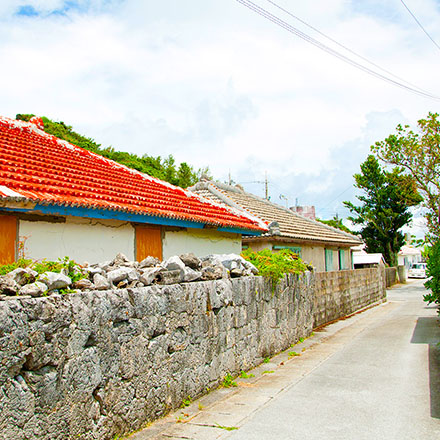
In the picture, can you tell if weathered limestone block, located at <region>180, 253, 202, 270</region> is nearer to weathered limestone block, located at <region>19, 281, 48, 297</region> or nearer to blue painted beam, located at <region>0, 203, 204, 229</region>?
blue painted beam, located at <region>0, 203, 204, 229</region>

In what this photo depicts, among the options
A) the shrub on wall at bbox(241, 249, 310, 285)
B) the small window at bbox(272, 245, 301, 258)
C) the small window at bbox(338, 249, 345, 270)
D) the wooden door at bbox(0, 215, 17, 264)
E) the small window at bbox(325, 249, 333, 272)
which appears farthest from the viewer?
the small window at bbox(338, 249, 345, 270)

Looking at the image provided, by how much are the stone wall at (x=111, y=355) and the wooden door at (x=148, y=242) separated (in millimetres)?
2473

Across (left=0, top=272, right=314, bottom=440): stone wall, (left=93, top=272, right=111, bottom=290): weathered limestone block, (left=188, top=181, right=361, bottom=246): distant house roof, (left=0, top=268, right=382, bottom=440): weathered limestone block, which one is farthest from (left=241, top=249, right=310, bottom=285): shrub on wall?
(left=188, top=181, right=361, bottom=246): distant house roof

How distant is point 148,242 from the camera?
9.87 metres

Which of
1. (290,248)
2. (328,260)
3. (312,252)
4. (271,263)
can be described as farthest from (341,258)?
(271,263)

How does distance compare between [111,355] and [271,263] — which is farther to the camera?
[271,263]

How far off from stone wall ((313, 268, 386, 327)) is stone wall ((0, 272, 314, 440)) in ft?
21.3

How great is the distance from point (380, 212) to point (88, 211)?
3903 centimetres

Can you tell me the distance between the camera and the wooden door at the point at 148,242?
9.54 m

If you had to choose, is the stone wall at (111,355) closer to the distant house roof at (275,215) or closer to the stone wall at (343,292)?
the stone wall at (343,292)

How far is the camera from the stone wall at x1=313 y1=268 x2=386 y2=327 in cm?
1407

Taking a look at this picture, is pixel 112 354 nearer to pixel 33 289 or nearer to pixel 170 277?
pixel 33 289

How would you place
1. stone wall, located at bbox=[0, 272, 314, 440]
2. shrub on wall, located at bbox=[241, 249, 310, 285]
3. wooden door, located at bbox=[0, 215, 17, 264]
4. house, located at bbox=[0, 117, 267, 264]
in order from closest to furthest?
stone wall, located at bbox=[0, 272, 314, 440]
wooden door, located at bbox=[0, 215, 17, 264]
house, located at bbox=[0, 117, 267, 264]
shrub on wall, located at bbox=[241, 249, 310, 285]

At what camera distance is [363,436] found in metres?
5.13
